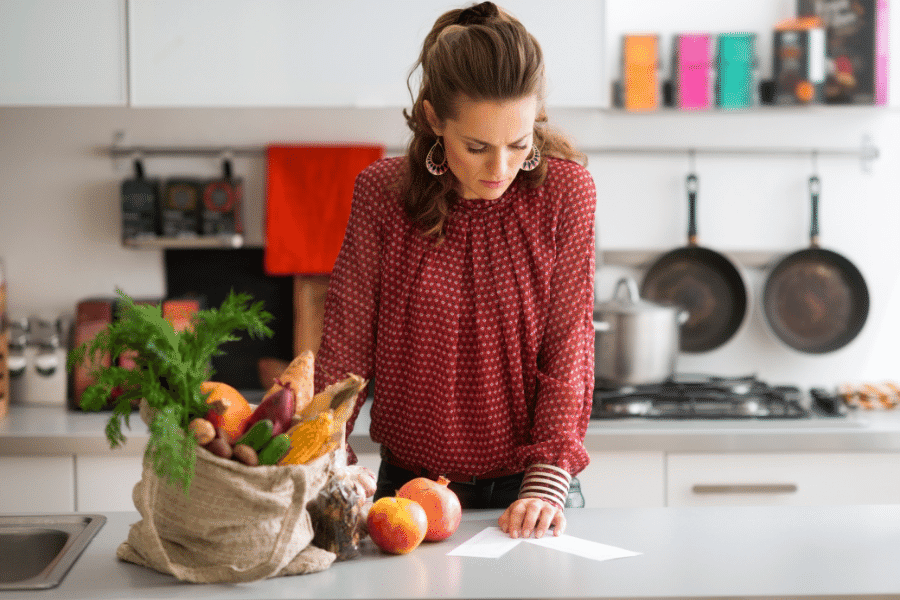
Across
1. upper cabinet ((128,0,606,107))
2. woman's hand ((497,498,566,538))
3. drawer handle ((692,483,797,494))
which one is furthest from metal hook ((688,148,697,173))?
woman's hand ((497,498,566,538))

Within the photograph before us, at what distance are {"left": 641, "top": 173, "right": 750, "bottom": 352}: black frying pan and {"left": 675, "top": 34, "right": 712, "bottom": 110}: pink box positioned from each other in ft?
0.74

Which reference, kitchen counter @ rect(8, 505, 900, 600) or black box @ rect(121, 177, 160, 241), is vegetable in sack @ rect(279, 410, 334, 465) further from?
black box @ rect(121, 177, 160, 241)

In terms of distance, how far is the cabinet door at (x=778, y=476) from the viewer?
2.19 meters

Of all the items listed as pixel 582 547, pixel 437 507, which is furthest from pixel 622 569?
pixel 437 507

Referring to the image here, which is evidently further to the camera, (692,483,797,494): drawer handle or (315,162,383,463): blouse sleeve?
(692,483,797,494): drawer handle

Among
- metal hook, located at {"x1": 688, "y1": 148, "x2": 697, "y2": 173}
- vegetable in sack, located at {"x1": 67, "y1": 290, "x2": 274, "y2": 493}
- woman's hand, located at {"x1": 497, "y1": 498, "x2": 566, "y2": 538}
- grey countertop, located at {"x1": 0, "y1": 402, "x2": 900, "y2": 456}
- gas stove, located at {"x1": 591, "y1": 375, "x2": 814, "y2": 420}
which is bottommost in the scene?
grey countertop, located at {"x1": 0, "y1": 402, "x2": 900, "y2": 456}

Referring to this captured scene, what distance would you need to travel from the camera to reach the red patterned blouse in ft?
4.84

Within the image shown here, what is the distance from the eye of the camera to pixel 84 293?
2.64 metres

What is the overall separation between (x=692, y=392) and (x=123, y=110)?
1727 millimetres

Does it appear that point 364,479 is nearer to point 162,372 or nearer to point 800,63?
point 162,372

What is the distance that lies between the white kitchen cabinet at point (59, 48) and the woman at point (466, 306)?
1.11 m

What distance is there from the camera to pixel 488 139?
4.28 feet

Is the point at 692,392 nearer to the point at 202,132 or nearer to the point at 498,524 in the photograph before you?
the point at 498,524

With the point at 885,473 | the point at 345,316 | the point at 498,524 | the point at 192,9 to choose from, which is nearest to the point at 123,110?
the point at 192,9
